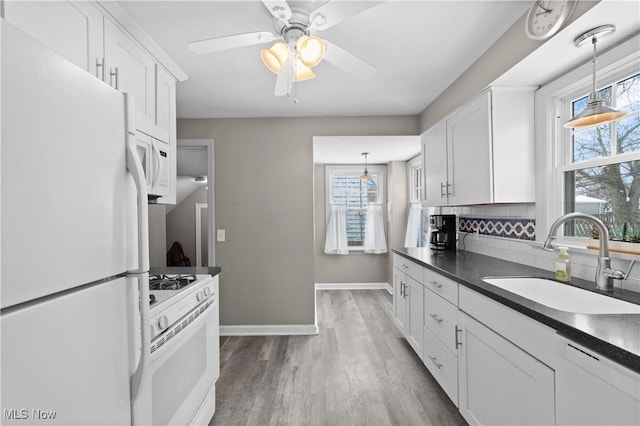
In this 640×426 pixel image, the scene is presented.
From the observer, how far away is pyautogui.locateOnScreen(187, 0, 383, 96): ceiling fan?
54.0 inches

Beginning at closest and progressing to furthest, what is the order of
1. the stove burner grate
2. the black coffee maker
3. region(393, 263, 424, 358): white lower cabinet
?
the stove burner grate → region(393, 263, 424, 358): white lower cabinet → the black coffee maker

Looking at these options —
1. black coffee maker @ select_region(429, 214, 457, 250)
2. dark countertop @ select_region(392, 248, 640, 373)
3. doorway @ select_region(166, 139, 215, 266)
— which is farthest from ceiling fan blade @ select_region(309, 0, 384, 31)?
doorway @ select_region(166, 139, 215, 266)

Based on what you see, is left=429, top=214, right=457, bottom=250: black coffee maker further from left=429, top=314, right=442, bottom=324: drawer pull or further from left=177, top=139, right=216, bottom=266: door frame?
left=177, top=139, right=216, bottom=266: door frame

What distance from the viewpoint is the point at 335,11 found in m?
1.33

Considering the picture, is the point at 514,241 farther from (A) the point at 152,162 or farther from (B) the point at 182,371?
(A) the point at 152,162

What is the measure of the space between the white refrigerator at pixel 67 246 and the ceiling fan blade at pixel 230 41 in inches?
30.1

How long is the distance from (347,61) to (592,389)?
165 cm

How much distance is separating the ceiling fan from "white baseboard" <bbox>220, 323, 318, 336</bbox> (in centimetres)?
270

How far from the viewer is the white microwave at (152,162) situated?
5.71 feet

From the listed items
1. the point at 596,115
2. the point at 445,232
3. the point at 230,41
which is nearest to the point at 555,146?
the point at 596,115

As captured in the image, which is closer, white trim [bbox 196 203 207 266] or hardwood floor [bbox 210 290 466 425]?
hardwood floor [bbox 210 290 466 425]

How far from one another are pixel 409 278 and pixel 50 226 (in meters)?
2.65

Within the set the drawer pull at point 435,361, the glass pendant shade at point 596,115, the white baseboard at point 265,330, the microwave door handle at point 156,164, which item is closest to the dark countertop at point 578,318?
Result: the drawer pull at point 435,361

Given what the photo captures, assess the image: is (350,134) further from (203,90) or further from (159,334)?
(159,334)
